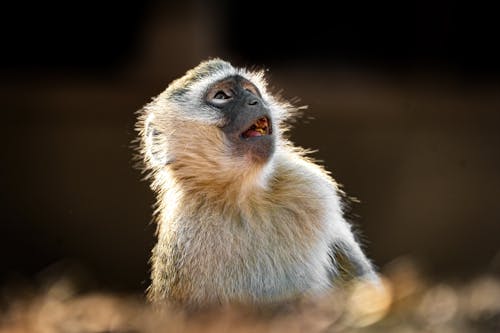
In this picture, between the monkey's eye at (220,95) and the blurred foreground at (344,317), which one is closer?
the blurred foreground at (344,317)

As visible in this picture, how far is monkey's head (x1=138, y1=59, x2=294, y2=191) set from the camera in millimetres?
5383

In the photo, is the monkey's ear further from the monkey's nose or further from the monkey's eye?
the monkey's nose

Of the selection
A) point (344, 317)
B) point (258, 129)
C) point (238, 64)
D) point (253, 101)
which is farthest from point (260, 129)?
point (238, 64)

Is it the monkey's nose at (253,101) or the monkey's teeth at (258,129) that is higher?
the monkey's nose at (253,101)

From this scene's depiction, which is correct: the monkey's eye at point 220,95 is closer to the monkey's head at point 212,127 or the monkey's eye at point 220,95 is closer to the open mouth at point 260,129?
the monkey's head at point 212,127

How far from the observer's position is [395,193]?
955 cm

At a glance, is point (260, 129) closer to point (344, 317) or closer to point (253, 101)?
point (253, 101)

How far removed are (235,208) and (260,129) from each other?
17.4 inches

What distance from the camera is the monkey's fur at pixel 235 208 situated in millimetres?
5188

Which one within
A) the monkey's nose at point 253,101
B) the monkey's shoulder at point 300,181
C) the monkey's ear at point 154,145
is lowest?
the monkey's ear at point 154,145

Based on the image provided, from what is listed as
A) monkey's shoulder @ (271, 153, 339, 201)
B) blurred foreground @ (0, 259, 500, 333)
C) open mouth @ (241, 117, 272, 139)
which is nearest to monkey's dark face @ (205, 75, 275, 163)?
open mouth @ (241, 117, 272, 139)

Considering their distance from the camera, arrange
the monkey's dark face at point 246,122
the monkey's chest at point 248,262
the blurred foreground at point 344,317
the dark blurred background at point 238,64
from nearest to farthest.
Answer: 1. the blurred foreground at point 344,317
2. the monkey's chest at point 248,262
3. the monkey's dark face at point 246,122
4. the dark blurred background at point 238,64

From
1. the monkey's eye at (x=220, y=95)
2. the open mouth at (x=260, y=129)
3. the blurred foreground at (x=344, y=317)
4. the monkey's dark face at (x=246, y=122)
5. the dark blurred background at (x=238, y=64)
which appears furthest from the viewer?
the dark blurred background at (x=238, y=64)

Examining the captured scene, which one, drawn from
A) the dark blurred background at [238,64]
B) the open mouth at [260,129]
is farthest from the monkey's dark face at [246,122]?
the dark blurred background at [238,64]
